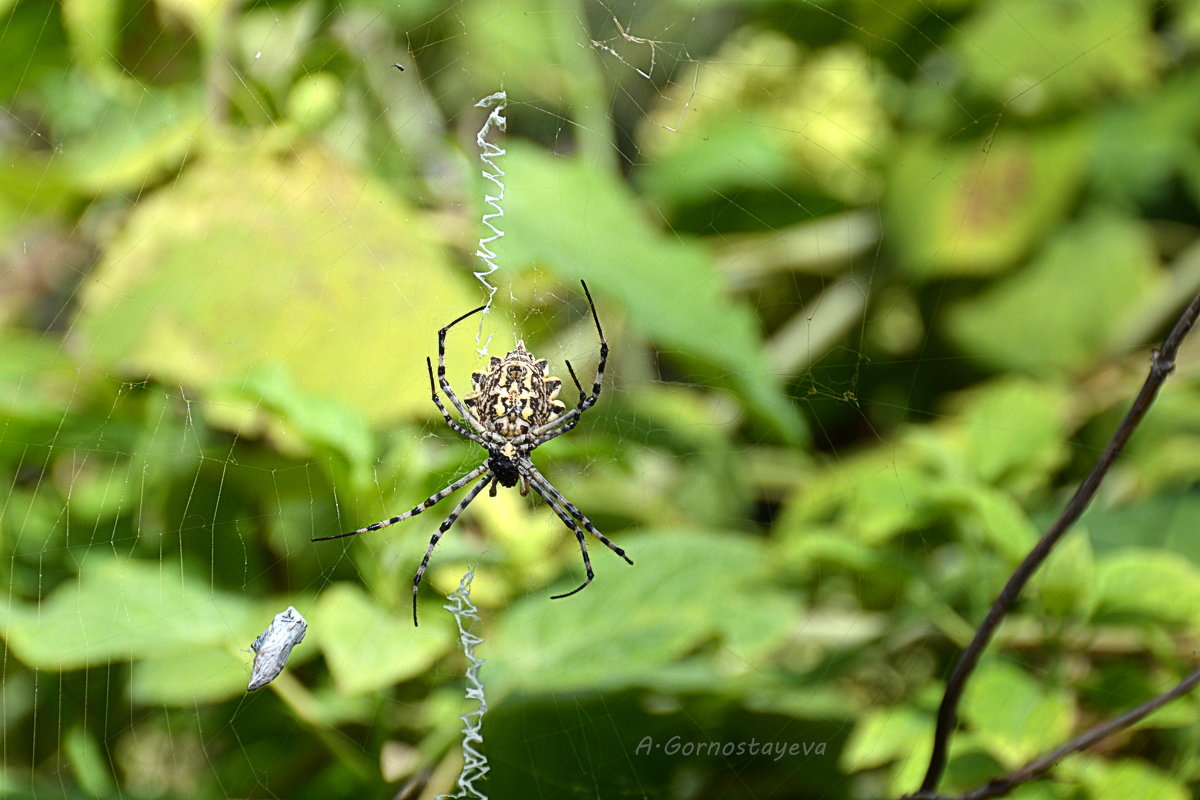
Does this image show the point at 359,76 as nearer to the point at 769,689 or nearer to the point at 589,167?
the point at 589,167

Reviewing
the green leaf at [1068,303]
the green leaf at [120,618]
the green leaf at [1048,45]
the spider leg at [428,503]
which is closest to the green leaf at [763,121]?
the green leaf at [1048,45]

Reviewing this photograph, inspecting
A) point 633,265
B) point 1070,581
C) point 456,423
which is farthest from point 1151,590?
point 456,423

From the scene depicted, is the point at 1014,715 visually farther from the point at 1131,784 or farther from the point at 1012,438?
the point at 1012,438

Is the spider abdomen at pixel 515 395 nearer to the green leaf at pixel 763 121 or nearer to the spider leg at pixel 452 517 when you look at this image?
the spider leg at pixel 452 517

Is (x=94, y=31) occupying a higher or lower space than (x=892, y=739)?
higher

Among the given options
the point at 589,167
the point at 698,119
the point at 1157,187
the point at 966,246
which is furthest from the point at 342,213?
the point at 1157,187

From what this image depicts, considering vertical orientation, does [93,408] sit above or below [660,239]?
below
